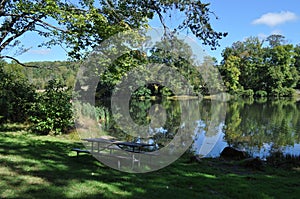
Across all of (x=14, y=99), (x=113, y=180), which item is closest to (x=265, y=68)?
(x=14, y=99)

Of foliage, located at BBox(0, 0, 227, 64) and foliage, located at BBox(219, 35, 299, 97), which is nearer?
foliage, located at BBox(0, 0, 227, 64)

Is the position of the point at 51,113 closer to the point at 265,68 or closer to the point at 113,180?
the point at 113,180

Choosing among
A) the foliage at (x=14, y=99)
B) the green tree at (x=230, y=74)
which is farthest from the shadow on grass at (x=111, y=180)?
the green tree at (x=230, y=74)

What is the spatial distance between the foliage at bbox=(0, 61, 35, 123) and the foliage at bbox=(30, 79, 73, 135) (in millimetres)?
815

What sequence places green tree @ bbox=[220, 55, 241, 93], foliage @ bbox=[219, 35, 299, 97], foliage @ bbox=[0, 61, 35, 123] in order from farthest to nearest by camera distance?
foliage @ bbox=[219, 35, 299, 97], green tree @ bbox=[220, 55, 241, 93], foliage @ bbox=[0, 61, 35, 123]

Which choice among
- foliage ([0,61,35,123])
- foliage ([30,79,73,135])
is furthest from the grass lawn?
foliage ([0,61,35,123])

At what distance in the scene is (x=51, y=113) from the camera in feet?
34.4

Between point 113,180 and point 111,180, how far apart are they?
3cm

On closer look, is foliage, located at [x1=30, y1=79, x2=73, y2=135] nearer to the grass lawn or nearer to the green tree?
the grass lawn

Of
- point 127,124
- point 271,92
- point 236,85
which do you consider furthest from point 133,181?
point 271,92

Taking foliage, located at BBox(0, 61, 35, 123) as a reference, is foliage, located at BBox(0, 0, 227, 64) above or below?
above

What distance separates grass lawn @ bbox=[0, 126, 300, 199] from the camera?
3.99 meters

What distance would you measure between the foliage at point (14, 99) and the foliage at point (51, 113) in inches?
32.1

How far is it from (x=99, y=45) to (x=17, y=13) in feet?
7.23
